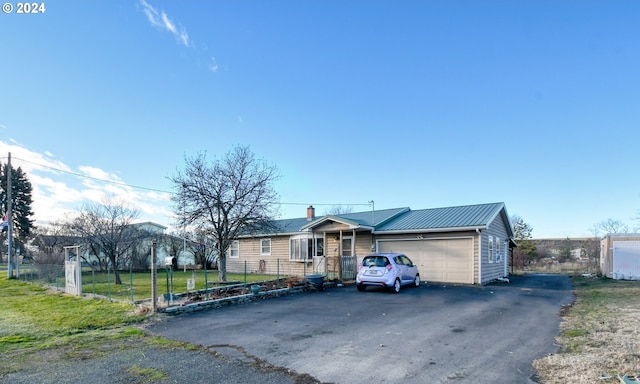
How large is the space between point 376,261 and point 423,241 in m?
4.74

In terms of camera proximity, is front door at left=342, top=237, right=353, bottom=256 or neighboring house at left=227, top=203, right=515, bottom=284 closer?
neighboring house at left=227, top=203, right=515, bottom=284

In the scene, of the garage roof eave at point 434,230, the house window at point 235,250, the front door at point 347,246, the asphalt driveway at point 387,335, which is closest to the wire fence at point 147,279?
the house window at point 235,250

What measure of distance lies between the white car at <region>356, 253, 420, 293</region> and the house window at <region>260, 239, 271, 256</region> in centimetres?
1186

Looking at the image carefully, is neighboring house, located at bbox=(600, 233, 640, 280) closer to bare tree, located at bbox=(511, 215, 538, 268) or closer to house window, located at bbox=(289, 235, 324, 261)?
bare tree, located at bbox=(511, 215, 538, 268)

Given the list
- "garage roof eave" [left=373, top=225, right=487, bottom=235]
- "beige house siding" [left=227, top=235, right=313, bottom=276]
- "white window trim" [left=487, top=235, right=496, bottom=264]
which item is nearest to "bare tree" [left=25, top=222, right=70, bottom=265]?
"beige house siding" [left=227, top=235, right=313, bottom=276]

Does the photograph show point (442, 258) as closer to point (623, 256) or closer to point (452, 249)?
point (452, 249)

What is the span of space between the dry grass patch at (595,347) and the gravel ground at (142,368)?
3437 millimetres

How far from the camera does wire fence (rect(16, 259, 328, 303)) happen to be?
1304 cm

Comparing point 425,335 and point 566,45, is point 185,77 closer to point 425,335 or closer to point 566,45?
point 425,335

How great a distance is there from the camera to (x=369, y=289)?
15.0 meters

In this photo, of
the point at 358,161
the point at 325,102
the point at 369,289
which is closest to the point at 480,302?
the point at 369,289

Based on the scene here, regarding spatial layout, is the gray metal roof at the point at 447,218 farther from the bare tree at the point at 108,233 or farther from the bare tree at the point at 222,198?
the bare tree at the point at 108,233

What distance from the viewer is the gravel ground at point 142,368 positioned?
15.7ft

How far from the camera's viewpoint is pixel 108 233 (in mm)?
18953
